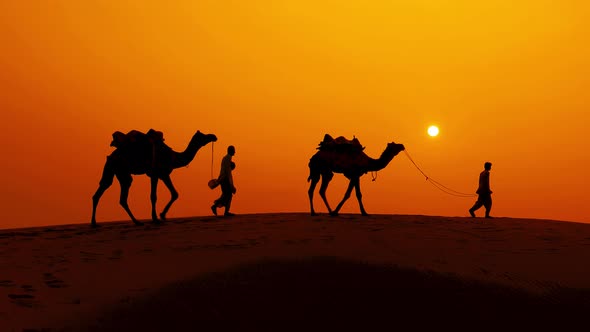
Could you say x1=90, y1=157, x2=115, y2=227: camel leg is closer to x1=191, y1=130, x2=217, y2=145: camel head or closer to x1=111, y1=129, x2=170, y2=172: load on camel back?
x1=111, y1=129, x2=170, y2=172: load on camel back

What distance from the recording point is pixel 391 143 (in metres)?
19.9

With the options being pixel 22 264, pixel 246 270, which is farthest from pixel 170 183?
pixel 246 270

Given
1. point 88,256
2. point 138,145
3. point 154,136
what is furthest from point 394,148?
point 88,256

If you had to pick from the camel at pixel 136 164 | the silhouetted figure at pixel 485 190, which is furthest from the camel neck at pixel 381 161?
the camel at pixel 136 164

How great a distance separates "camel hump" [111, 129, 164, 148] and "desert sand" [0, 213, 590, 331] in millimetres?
3757

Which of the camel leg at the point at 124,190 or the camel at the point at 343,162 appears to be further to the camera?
the camel at the point at 343,162

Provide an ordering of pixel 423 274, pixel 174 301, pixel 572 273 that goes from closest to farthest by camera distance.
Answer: pixel 174 301 < pixel 423 274 < pixel 572 273

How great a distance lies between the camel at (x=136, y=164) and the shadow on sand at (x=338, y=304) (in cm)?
807

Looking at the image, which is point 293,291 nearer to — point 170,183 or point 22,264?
point 22,264

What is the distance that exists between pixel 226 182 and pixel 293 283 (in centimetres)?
1000

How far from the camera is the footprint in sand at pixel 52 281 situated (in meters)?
9.83

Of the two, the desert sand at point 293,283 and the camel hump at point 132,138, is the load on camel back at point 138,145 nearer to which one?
the camel hump at point 132,138

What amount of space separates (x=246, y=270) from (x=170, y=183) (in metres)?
8.26

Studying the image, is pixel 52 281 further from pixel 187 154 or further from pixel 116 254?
pixel 187 154
